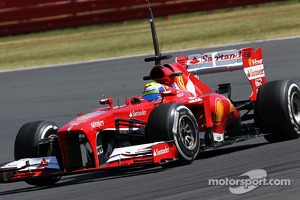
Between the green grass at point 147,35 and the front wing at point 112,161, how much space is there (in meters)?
12.8

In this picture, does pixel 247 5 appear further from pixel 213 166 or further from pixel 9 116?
pixel 213 166

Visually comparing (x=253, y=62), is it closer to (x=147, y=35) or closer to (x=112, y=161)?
(x=112, y=161)

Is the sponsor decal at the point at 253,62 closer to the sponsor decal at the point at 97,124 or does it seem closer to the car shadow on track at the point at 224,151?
the car shadow on track at the point at 224,151

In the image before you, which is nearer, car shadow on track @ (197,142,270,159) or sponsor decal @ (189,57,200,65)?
car shadow on track @ (197,142,270,159)

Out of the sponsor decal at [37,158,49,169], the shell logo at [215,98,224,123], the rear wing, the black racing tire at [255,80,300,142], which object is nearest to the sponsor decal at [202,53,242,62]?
the rear wing

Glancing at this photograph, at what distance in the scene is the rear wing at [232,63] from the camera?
10320mm

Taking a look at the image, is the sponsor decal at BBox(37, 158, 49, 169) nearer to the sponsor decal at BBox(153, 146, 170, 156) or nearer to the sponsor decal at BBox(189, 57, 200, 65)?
the sponsor decal at BBox(153, 146, 170, 156)

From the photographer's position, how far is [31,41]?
2797 cm

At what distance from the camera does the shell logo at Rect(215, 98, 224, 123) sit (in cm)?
941

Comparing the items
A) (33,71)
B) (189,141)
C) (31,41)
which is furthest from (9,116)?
(31,41)

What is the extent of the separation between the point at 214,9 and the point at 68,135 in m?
20.1

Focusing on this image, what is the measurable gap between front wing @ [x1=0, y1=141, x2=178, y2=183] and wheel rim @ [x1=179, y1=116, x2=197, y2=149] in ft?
0.79

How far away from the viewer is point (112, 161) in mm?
8375

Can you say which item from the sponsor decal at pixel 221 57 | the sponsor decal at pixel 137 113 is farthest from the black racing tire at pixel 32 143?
the sponsor decal at pixel 221 57
